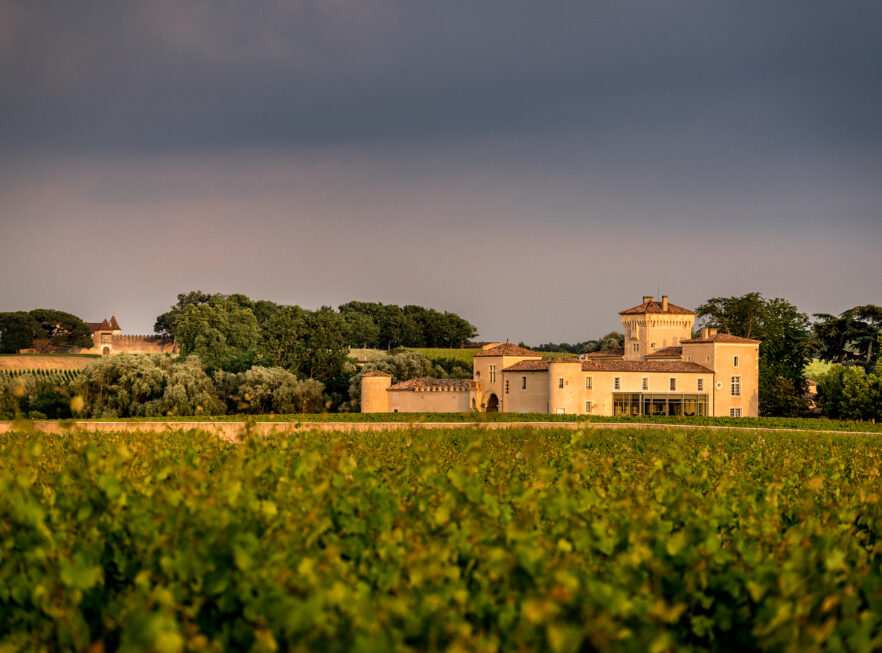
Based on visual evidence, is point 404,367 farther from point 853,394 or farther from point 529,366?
point 853,394

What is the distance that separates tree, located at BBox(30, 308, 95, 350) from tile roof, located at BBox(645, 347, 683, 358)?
255 feet

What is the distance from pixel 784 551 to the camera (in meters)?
4.74

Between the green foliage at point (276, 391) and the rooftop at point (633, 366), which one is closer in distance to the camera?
the rooftop at point (633, 366)

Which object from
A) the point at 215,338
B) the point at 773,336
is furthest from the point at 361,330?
the point at 773,336

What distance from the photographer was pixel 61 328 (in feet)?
330

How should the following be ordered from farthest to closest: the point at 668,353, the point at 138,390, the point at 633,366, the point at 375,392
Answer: the point at 668,353 → the point at 375,392 → the point at 633,366 → the point at 138,390

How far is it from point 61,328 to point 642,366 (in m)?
81.5

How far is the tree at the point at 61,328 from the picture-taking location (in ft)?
326

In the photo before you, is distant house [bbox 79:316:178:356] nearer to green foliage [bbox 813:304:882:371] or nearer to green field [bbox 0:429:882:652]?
green foliage [bbox 813:304:882:371]

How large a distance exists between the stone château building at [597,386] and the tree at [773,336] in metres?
10.7

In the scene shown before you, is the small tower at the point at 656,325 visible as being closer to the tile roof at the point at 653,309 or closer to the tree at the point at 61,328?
the tile roof at the point at 653,309

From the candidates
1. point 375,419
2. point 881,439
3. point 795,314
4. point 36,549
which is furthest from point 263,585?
point 795,314

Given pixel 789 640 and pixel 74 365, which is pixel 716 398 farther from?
pixel 74 365

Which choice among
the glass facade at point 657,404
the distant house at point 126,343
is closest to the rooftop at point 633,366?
the glass facade at point 657,404
